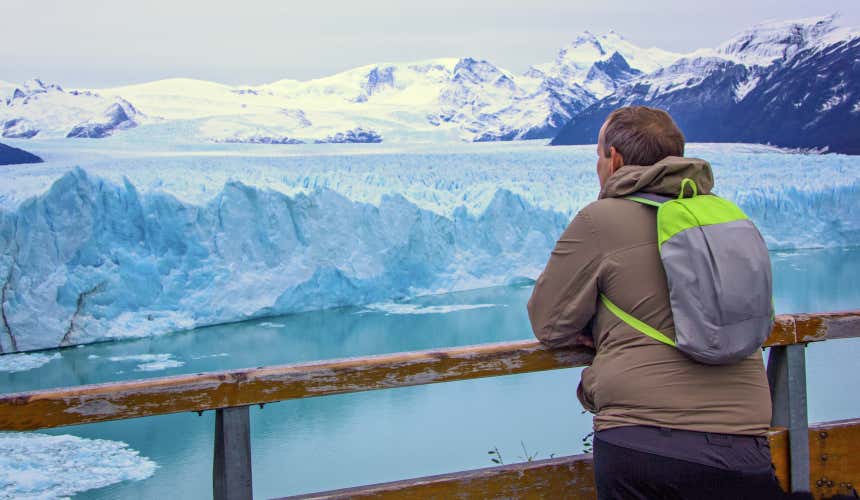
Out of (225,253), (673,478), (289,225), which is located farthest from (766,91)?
A: (673,478)

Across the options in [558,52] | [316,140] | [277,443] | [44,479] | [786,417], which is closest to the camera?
[786,417]

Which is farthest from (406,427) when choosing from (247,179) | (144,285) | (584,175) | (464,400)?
(584,175)

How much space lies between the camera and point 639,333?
937 millimetres

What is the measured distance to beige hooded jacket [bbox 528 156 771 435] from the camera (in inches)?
36.2

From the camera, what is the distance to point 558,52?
9.26 meters

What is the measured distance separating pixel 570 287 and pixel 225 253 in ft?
18.7

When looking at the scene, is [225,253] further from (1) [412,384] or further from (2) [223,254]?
(1) [412,384]

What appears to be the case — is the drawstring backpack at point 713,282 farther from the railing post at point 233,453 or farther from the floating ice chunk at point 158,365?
the floating ice chunk at point 158,365

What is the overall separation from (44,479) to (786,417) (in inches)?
138

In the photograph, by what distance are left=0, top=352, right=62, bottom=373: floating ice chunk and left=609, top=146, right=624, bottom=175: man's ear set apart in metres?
5.03

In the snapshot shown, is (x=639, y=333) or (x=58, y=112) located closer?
(x=639, y=333)

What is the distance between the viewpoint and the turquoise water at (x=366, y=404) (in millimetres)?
4281

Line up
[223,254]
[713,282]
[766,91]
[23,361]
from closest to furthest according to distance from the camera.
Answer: [713,282] → [23,361] → [223,254] → [766,91]

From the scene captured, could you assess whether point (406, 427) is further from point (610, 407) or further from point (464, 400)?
point (610, 407)
